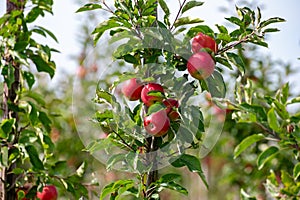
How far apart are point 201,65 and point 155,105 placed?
0.16 meters

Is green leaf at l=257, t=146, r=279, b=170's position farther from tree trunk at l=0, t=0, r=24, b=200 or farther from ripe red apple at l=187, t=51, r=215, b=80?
tree trunk at l=0, t=0, r=24, b=200

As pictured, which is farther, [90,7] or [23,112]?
[23,112]

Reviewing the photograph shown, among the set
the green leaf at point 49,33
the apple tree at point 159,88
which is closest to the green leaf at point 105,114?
the apple tree at point 159,88

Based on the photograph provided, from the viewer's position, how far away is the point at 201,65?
1514 mm

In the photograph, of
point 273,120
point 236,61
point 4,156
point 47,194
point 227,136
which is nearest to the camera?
point 236,61

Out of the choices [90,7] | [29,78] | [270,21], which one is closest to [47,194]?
[29,78]

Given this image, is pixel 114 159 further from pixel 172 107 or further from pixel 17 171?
pixel 17 171

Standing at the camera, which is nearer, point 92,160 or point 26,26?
point 26,26

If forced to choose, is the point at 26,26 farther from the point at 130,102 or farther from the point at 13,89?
the point at 130,102

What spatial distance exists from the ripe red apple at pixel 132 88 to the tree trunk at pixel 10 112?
2.69 ft

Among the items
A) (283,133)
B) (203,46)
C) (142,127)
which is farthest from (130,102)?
(283,133)

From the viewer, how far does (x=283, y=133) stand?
189 cm

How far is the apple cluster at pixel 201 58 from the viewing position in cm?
152

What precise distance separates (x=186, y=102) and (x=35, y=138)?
0.96 metres
